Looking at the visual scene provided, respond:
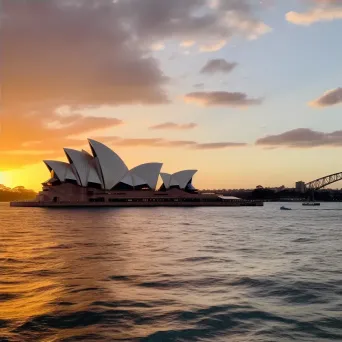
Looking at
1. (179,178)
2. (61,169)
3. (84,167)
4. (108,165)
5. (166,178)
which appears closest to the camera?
(108,165)

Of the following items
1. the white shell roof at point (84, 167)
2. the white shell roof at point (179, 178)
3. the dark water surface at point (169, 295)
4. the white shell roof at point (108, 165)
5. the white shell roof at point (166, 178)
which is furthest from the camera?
the white shell roof at point (166, 178)

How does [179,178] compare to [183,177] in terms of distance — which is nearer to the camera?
[179,178]

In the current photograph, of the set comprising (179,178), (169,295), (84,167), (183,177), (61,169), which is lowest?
(169,295)

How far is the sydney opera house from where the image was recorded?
81500 mm

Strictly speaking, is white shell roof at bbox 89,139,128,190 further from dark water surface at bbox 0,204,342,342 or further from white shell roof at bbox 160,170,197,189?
dark water surface at bbox 0,204,342,342

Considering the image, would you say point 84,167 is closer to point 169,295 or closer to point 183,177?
point 183,177

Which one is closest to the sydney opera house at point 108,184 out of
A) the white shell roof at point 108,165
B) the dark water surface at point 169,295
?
the white shell roof at point 108,165

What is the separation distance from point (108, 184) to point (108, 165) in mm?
5527

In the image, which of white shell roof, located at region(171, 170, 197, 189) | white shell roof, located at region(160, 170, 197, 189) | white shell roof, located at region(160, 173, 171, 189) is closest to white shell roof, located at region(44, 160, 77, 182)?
white shell roof, located at region(160, 173, 171, 189)

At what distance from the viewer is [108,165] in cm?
8175

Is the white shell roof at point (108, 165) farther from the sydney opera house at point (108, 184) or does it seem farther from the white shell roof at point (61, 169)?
the white shell roof at point (61, 169)

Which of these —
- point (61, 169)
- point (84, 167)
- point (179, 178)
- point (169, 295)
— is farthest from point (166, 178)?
point (169, 295)

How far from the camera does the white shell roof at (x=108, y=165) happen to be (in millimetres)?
77250

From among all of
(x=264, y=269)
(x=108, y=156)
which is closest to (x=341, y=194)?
(x=108, y=156)
